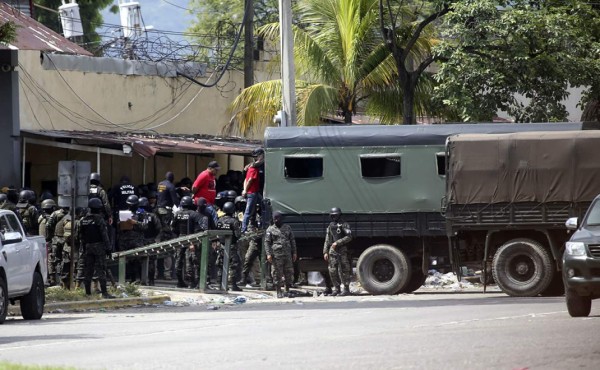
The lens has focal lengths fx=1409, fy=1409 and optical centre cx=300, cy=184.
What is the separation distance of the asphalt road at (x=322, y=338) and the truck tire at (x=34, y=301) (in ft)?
0.65

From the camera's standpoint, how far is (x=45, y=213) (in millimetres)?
27453

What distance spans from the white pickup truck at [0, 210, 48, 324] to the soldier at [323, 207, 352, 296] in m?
6.55

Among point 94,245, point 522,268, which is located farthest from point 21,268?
point 522,268

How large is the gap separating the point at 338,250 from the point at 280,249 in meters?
1.10

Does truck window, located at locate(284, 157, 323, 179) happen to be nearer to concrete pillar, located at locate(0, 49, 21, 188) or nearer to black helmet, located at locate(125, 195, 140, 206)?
black helmet, located at locate(125, 195, 140, 206)

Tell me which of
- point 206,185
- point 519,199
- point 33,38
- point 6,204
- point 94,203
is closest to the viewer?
point 94,203

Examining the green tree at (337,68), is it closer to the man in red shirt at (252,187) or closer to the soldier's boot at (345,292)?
the man in red shirt at (252,187)

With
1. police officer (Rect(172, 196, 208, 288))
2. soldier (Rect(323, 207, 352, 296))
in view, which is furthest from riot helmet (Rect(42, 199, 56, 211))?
soldier (Rect(323, 207, 352, 296))

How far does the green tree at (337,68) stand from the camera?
113 ft

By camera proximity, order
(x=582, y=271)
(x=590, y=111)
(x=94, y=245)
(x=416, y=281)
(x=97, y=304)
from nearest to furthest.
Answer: (x=582, y=271) < (x=97, y=304) < (x=94, y=245) < (x=416, y=281) < (x=590, y=111)

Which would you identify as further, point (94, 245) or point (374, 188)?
point (374, 188)

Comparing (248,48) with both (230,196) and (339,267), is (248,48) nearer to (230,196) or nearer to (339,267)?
(230,196)

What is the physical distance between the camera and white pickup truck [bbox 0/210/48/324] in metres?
19.4

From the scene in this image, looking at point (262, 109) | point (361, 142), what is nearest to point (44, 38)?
point (262, 109)
